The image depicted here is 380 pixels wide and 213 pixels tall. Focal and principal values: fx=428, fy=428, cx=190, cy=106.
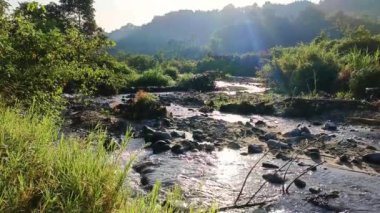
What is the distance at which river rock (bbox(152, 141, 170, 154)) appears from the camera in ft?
30.2

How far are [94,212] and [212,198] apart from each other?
2677 mm

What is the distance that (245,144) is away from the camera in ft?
33.3

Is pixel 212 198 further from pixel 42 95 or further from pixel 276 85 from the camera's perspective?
pixel 276 85

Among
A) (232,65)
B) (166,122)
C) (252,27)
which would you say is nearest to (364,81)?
(166,122)

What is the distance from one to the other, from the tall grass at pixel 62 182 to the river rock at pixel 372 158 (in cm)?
562

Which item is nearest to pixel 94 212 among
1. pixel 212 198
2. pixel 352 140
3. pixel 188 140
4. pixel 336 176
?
pixel 212 198

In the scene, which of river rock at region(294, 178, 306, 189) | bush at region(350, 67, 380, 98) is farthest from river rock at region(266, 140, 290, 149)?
bush at region(350, 67, 380, 98)

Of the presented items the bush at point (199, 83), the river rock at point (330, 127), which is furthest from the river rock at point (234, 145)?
the bush at point (199, 83)

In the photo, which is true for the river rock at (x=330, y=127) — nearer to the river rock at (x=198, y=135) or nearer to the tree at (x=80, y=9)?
the river rock at (x=198, y=135)

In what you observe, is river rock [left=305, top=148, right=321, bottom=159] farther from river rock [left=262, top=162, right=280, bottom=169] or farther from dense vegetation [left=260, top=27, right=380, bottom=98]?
dense vegetation [left=260, top=27, right=380, bottom=98]

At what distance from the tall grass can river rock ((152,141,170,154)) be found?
14.4 feet

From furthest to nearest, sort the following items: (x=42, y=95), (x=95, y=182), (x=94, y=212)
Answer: (x=42, y=95)
(x=95, y=182)
(x=94, y=212)

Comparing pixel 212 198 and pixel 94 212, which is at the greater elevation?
pixel 94 212

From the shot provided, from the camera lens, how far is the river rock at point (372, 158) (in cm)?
828
